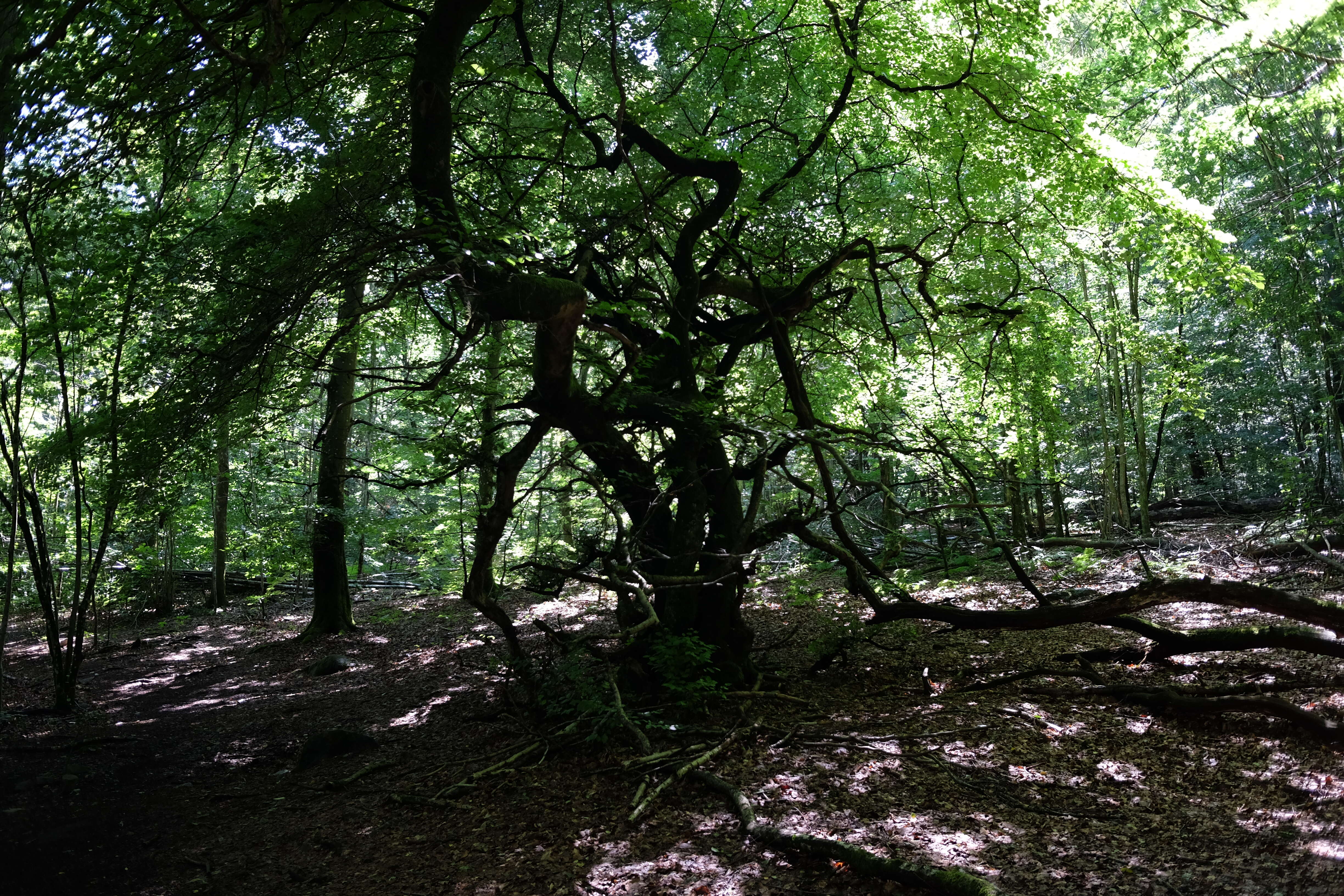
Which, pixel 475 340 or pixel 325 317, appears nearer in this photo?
pixel 325 317

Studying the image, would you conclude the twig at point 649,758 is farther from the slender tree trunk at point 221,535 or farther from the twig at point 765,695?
the slender tree trunk at point 221,535

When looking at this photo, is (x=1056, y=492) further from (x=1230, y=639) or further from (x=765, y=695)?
(x=765, y=695)

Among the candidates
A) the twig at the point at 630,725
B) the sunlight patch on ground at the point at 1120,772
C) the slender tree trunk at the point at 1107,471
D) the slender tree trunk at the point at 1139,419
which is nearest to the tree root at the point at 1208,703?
the sunlight patch on ground at the point at 1120,772

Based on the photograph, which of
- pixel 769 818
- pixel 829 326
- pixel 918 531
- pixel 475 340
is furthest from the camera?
pixel 918 531

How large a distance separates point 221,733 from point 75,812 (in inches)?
84.9

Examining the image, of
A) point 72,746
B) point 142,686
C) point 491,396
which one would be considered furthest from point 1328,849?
point 142,686

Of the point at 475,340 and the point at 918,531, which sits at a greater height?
the point at 475,340

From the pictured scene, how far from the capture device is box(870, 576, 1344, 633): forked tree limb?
436 cm

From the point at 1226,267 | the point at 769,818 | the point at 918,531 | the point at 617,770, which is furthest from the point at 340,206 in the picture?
the point at 918,531

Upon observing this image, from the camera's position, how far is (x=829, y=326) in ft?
28.6

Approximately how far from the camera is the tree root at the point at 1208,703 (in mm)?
4113

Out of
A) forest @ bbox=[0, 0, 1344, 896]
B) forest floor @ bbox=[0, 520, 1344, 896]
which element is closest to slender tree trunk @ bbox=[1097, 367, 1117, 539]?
forest @ bbox=[0, 0, 1344, 896]

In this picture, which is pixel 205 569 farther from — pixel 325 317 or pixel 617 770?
pixel 617 770

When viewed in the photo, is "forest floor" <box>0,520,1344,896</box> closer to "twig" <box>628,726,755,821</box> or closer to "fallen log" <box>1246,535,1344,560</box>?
"twig" <box>628,726,755,821</box>
